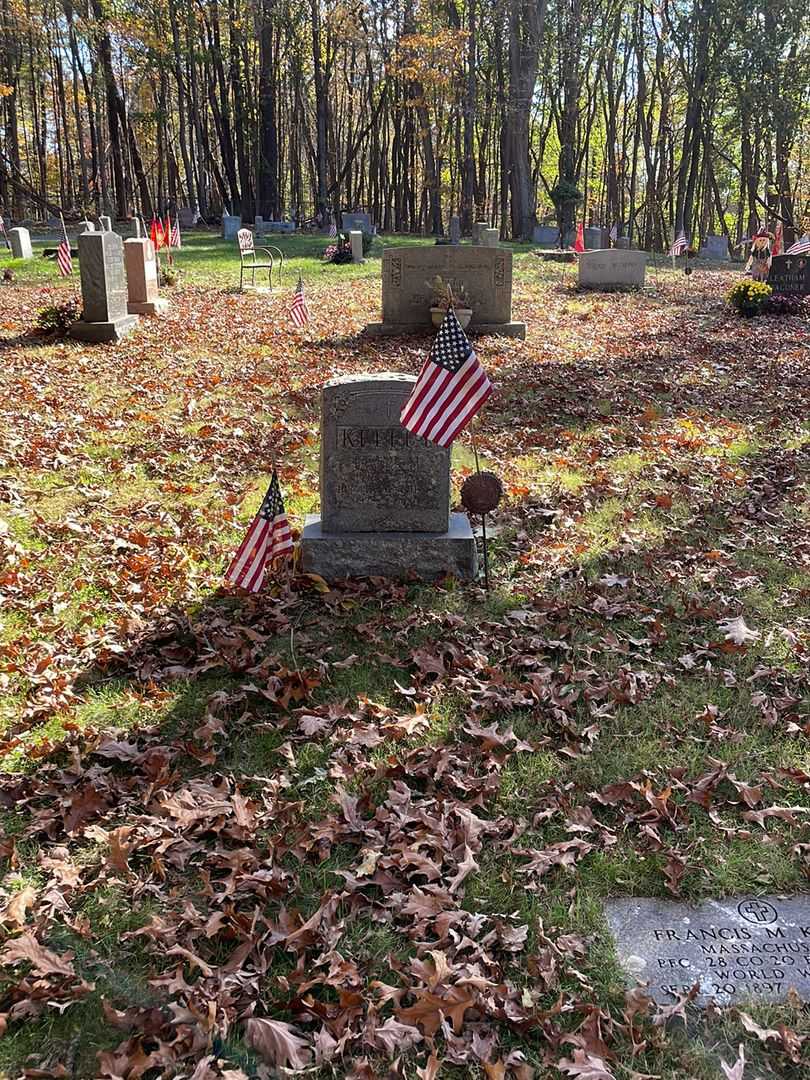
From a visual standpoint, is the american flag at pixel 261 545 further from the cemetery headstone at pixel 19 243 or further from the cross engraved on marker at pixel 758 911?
the cemetery headstone at pixel 19 243

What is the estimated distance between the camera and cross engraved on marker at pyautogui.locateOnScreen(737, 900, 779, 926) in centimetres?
342

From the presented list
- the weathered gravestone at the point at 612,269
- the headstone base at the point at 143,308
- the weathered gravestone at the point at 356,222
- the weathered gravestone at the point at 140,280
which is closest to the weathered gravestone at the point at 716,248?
the weathered gravestone at the point at 356,222

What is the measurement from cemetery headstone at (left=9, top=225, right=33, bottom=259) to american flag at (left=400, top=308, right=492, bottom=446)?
2629 centimetres

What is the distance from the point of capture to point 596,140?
5769cm

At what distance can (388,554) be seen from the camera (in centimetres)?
636

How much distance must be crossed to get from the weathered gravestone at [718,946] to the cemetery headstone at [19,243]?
96.3 ft

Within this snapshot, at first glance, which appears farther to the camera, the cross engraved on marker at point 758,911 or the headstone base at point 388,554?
the headstone base at point 388,554

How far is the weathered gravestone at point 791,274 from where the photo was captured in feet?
69.0

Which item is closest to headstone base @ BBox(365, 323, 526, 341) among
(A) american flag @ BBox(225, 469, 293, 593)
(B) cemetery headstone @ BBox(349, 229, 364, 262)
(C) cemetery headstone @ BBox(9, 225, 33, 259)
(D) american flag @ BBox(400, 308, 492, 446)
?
(D) american flag @ BBox(400, 308, 492, 446)

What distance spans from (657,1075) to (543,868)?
97cm

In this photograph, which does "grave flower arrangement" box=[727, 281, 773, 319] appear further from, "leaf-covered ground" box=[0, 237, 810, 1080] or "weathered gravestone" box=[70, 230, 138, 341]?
"weathered gravestone" box=[70, 230, 138, 341]

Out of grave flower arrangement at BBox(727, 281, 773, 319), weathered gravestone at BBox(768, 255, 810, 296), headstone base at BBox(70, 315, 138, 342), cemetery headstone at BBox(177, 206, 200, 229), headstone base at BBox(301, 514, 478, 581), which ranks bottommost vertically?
headstone base at BBox(301, 514, 478, 581)

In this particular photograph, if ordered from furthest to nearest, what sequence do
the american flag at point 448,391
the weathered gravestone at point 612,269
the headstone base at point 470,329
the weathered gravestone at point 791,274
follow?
the weathered gravestone at point 612,269, the weathered gravestone at point 791,274, the headstone base at point 470,329, the american flag at point 448,391

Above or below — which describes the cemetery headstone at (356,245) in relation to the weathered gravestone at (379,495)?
above
